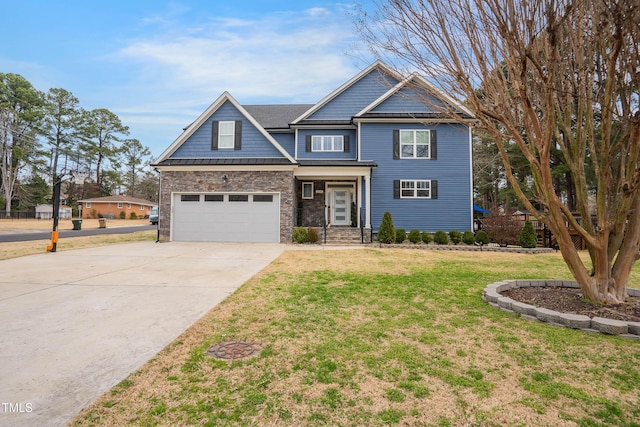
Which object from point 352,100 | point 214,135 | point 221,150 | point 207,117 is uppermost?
point 352,100

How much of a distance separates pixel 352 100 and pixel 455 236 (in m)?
9.03

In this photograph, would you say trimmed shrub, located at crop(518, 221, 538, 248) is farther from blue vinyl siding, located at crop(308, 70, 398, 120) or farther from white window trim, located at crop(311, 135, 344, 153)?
blue vinyl siding, located at crop(308, 70, 398, 120)

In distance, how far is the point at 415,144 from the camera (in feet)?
53.9

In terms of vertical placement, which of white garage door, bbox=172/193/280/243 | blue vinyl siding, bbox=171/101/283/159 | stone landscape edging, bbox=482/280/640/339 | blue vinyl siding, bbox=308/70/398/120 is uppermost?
blue vinyl siding, bbox=308/70/398/120

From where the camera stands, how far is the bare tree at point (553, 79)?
4.09 meters

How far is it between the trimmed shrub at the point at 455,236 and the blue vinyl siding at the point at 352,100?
8.12 meters

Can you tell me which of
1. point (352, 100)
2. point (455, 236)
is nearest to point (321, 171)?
point (352, 100)

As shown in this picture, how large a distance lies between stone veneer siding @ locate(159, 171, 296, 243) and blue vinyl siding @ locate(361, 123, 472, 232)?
14.5ft

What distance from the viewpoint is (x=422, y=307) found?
15.8 feet

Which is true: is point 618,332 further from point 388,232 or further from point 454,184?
point 454,184

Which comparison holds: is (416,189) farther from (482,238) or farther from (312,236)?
(312,236)

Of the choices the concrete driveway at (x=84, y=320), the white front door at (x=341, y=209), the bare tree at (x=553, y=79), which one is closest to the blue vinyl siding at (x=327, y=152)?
the white front door at (x=341, y=209)

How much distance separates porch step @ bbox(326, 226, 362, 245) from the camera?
15102mm

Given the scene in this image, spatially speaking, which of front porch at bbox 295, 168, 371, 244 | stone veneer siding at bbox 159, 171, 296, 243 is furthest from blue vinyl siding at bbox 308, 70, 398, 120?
stone veneer siding at bbox 159, 171, 296, 243
